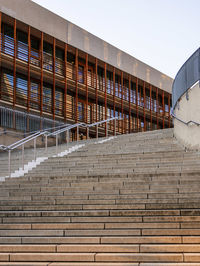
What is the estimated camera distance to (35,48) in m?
22.6

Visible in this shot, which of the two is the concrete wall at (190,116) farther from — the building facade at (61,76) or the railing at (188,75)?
the building facade at (61,76)

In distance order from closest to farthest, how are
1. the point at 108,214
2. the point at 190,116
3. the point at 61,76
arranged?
the point at 108,214 < the point at 190,116 < the point at 61,76

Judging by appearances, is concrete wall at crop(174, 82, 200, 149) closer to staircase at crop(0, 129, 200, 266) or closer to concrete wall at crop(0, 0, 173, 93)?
staircase at crop(0, 129, 200, 266)

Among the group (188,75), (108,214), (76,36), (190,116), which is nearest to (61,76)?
(76,36)

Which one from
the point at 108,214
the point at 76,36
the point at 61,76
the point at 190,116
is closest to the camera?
the point at 108,214

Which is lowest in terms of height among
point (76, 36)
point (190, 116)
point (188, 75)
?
point (190, 116)

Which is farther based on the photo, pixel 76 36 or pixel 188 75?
A: pixel 76 36

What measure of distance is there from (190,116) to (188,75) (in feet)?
3.71

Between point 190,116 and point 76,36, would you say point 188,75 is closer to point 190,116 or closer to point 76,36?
point 190,116

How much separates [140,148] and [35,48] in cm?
1215

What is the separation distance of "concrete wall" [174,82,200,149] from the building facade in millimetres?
8319

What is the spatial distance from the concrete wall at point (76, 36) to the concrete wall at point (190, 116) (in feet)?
37.3

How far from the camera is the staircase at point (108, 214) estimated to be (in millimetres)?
5727

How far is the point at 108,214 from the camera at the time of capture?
23.1 ft
